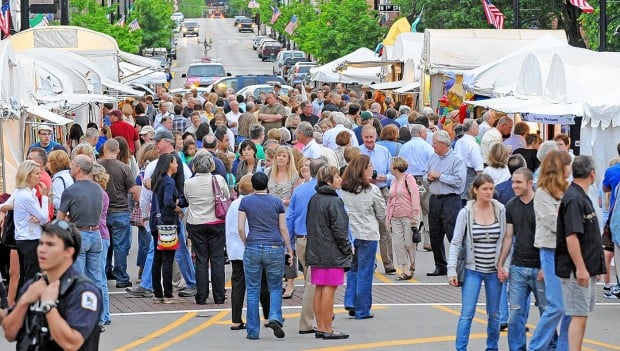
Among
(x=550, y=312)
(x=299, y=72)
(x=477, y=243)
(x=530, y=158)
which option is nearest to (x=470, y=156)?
(x=530, y=158)

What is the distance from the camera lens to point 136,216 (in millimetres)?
16641

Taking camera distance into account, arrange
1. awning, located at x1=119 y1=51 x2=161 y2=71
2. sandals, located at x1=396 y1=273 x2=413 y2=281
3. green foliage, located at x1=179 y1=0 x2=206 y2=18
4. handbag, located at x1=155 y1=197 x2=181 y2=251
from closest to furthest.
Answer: handbag, located at x1=155 y1=197 x2=181 y2=251
sandals, located at x1=396 y1=273 x2=413 y2=281
awning, located at x1=119 y1=51 x2=161 y2=71
green foliage, located at x1=179 y1=0 x2=206 y2=18

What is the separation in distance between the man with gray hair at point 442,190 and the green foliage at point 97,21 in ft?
134

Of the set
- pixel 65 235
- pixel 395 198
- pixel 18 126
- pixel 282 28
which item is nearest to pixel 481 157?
pixel 395 198

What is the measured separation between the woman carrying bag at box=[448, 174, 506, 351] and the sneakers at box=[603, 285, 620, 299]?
4.09 m

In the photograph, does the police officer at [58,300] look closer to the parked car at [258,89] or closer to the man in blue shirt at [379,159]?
the man in blue shirt at [379,159]

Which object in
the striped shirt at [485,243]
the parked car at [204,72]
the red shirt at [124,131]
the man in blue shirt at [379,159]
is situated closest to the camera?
the striped shirt at [485,243]

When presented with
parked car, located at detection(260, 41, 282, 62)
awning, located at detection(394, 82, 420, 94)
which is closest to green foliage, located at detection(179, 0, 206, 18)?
parked car, located at detection(260, 41, 282, 62)

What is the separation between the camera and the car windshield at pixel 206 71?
204 feet

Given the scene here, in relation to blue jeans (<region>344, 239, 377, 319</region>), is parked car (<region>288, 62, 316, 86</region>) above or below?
below

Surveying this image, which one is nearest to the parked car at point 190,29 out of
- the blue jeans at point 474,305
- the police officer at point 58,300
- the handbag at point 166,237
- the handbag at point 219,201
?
the handbag at point 166,237

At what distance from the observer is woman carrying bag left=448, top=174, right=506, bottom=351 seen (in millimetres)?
11562

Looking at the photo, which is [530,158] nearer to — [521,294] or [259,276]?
[259,276]

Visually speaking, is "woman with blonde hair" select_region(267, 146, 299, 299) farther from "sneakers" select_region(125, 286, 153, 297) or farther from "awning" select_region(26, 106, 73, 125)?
"awning" select_region(26, 106, 73, 125)
